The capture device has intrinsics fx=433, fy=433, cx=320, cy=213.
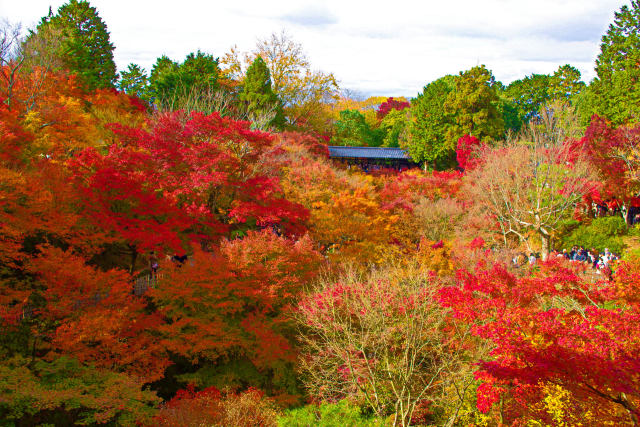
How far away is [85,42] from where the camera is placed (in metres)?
28.7

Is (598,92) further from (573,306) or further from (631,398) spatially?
(631,398)

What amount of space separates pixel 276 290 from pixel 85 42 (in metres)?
25.2

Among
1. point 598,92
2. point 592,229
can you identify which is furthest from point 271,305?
point 598,92

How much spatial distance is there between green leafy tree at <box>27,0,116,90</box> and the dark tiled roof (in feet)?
62.9

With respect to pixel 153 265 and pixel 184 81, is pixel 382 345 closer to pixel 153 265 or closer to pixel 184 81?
pixel 153 265

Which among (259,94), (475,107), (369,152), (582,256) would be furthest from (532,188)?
(369,152)

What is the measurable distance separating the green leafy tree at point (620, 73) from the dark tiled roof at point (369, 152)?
1625 centimetres

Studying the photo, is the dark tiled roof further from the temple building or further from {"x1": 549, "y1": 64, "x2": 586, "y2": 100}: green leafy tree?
{"x1": 549, "y1": 64, "x2": 586, "y2": 100}: green leafy tree

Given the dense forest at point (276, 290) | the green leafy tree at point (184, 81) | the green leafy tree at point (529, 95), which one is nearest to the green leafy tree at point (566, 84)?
the green leafy tree at point (529, 95)

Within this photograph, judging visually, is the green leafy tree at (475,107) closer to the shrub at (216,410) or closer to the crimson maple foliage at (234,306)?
the crimson maple foliage at (234,306)

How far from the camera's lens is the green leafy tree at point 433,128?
118ft

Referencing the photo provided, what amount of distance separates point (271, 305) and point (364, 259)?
676 centimetres

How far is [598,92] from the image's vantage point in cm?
2805

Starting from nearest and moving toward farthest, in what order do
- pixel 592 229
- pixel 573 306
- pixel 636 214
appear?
pixel 573 306 → pixel 592 229 → pixel 636 214
